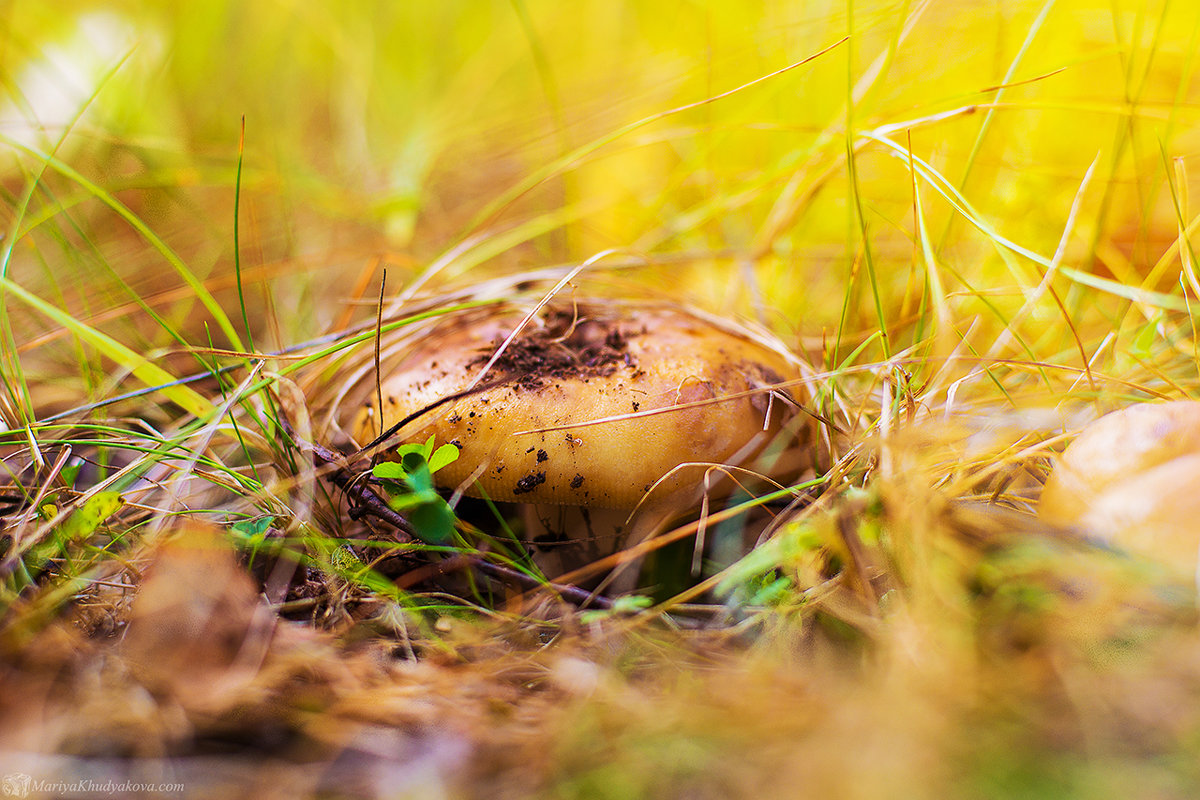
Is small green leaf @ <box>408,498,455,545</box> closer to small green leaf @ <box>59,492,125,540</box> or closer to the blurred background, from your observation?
small green leaf @ <box>59,492,125,540</box>

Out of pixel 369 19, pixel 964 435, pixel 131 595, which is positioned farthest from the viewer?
pixel 369 19

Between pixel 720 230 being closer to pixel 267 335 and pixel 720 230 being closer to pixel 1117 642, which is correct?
pixel 267 335

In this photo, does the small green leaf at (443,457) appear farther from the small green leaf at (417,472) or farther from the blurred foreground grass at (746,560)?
the blurred foreground grass at (746,560)

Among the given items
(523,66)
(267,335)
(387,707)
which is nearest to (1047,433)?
(387,707)

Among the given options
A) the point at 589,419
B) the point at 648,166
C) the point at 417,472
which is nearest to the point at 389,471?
the point at 417,472

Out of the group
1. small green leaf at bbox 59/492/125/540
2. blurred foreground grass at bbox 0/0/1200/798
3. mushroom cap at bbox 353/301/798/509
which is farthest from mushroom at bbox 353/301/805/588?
small green leaf at bbox 59/492/125/540

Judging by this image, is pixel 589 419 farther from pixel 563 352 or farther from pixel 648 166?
pixel 648 166

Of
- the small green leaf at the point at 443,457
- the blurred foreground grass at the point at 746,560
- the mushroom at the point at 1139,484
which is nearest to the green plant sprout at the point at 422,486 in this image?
the small green leaf at the point at 443,457
